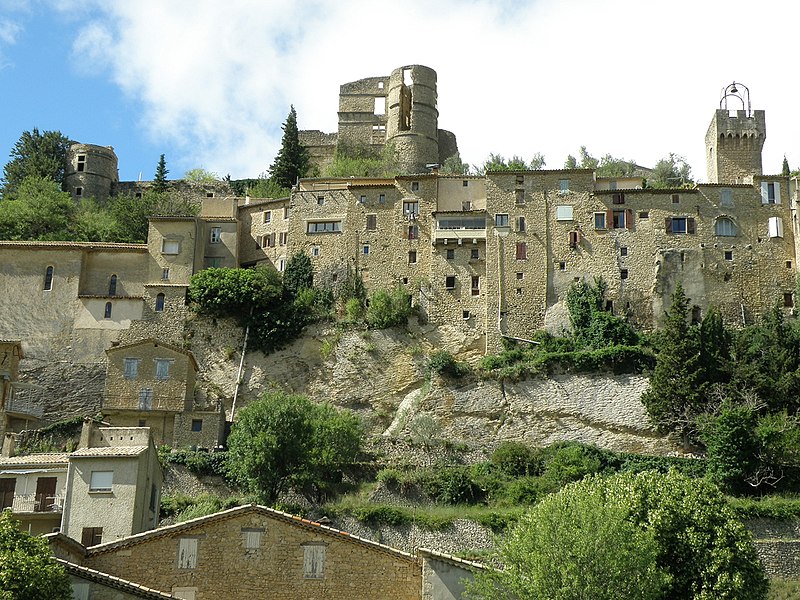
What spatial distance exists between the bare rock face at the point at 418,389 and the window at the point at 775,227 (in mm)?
13747

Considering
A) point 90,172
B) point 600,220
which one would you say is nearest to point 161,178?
point 90,172

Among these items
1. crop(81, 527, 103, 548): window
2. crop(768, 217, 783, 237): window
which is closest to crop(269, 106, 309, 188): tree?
crop(768, 217, 783, 237): window

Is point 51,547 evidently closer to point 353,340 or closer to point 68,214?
point 353,340

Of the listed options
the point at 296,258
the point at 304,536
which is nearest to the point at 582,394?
the point at 296,258

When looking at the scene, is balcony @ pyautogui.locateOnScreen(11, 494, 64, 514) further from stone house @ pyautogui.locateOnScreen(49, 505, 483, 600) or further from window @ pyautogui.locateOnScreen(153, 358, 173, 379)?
window @ pyautogui.locateOnScreen(153, 358, 173, 379)

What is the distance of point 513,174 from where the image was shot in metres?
65.0

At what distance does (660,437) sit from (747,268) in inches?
547

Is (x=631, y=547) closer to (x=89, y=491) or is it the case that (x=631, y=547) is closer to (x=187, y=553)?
(x=187, y=553)

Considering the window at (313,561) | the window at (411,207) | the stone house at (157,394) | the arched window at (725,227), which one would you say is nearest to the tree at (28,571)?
the window at (313,561)

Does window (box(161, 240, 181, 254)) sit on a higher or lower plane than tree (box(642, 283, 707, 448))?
higher

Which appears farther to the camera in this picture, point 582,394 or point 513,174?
point 513,174

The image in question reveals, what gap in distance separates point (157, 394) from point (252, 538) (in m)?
24.9

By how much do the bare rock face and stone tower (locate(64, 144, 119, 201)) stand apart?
94.3ft

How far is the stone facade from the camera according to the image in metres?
31.3
